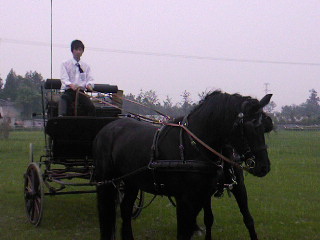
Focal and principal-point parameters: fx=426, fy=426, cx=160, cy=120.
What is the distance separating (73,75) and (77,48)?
0.44 meters

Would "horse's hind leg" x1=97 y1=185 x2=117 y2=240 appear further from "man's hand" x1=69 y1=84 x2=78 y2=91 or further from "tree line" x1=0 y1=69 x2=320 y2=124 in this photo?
"tree line" x1=0 y1=69 x2=320 y2=124

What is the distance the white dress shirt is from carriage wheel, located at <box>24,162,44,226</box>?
1.54 meters

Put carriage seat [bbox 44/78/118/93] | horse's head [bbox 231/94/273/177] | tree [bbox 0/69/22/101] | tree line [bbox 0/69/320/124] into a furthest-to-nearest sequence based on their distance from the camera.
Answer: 1. tree [bbox 0/69/22/101]
2. tree line [bbox 0/69/320/124]
3. carriage seat [bbox 44/78/118/93]
4. horse's head [bbox 231/94/273/177]

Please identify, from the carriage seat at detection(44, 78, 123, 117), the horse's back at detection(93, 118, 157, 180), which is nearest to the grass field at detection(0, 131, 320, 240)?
the horse's back at detection(93, 118, 157, 180)

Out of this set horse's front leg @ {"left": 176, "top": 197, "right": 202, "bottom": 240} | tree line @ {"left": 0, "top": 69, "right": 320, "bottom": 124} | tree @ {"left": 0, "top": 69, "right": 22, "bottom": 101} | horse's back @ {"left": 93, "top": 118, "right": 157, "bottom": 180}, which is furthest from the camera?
tree @ {"left": 0, "top": 69, "right": 22, "bottom": 101}

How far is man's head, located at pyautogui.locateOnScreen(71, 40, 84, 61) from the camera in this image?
6.83 metres

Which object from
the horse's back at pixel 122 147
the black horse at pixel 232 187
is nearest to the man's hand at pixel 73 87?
the horse's back at pixel 122 147

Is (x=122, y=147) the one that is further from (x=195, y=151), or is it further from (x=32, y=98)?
(x=32, y=98)

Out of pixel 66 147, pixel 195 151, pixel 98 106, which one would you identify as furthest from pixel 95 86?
pixel 195 151

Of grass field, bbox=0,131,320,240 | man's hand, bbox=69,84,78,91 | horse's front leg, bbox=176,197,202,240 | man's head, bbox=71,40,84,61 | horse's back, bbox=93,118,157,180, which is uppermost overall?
man's head, bbox=71,40,84,61

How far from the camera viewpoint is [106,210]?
5.80 m

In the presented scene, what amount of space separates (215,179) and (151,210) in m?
4.12

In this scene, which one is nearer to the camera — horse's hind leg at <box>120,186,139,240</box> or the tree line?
horse's hind leg at <box>120,186,139,240</box>

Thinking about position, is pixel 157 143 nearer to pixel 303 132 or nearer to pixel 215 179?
pixel 215 179
